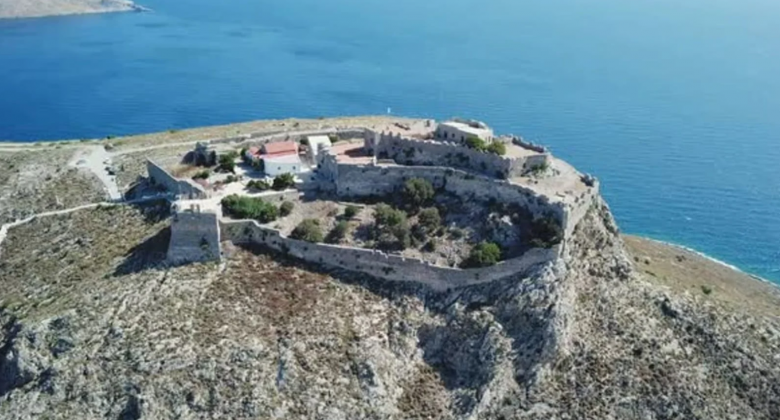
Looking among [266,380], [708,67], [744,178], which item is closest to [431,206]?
[266,380]

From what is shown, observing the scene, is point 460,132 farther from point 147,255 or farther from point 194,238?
point 147,255

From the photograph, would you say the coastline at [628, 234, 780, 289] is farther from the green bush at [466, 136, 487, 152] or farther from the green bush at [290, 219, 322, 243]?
the green bush at [290, 219, 322, 243]

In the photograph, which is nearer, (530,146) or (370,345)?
(370,345)

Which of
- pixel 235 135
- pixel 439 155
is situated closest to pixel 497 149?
pixel 439 155

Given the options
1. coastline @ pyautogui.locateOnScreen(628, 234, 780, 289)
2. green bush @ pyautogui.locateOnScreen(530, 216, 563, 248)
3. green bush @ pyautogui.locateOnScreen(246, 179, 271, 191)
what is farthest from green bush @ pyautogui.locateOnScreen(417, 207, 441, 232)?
coastline @ pyautogui.locateOnScreen(628, 234, 780, 289)

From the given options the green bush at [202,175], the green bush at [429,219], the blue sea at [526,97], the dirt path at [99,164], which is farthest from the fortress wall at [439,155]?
the blue sea at [526,97]

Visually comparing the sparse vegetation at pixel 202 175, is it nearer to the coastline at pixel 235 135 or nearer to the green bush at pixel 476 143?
the coastline at pixel 235 135

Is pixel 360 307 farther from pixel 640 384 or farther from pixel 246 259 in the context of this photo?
pixel 640 384
